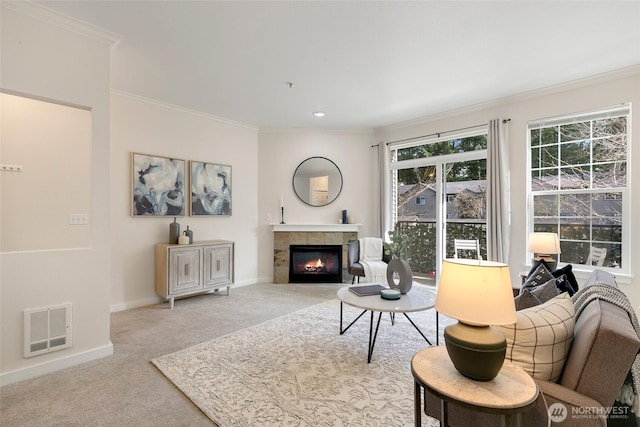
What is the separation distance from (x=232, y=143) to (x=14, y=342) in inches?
145

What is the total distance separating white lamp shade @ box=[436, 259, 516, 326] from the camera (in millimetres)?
1250

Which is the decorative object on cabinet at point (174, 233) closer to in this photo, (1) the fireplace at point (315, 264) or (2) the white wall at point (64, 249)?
(2) the white wall at point (64, 249)

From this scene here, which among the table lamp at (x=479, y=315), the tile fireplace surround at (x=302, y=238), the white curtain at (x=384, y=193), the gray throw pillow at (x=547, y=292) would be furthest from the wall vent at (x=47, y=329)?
the white curtain at (x=384, y=193)

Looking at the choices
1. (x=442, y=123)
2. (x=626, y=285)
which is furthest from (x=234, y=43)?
(x=626, y=285)

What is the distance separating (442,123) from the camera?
475 centimetres

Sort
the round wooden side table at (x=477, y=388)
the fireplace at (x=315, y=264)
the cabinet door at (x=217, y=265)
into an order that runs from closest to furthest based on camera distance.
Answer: the round wooden side table at (x=477, y=388) < the cabinet door at (x=217, y=265) < the fireplace at (x=315, y=264)

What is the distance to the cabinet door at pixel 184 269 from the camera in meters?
3.91

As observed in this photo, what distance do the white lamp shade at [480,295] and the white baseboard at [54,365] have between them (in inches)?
113

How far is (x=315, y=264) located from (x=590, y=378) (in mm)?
4508

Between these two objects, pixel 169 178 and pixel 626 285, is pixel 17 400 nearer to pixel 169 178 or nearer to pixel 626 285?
pixel 169 178

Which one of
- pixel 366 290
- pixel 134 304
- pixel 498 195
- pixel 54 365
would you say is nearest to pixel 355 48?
pixel 366 290

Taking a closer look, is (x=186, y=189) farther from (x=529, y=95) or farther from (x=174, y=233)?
(x=529, y=95)

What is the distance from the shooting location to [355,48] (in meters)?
2.78

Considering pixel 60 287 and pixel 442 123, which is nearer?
pixel 60 287
